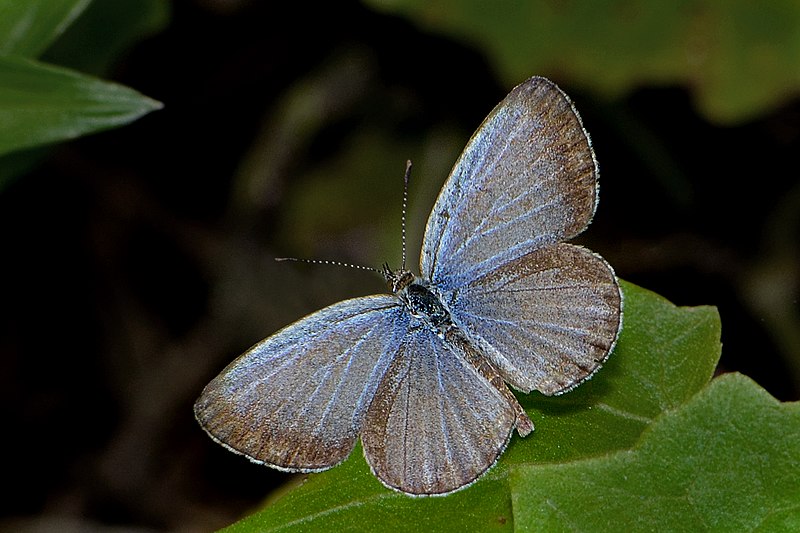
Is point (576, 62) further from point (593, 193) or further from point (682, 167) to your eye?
point (593, 193)

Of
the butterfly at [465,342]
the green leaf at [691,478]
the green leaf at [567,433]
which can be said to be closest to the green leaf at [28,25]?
the butterfly at [465,342]

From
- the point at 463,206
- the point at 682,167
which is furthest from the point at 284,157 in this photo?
the point at 463,206

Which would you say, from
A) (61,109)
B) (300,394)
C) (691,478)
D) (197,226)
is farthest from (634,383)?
(197,226)

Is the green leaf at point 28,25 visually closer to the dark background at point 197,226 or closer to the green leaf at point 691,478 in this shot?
the dark background at point 197,226

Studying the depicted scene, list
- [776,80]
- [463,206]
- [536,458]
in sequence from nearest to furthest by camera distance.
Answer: [536,458] < [463,206] < [776,80]

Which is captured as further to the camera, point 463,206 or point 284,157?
point 284,157

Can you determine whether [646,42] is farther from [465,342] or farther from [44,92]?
[44,92]
